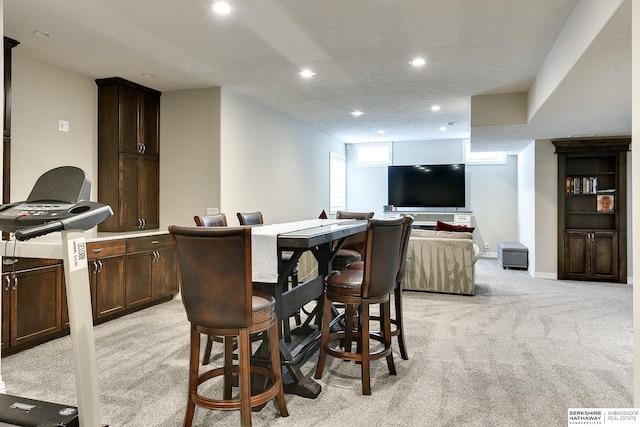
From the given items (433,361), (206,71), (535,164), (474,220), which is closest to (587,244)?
(535,164)

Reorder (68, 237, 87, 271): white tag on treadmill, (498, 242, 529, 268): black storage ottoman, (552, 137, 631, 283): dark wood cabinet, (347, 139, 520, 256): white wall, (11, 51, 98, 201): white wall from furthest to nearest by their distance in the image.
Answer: (347, 139, 520, 256): white wall, (498, 242, 529, 268): black storage ottoman, (552, 137, 631, 283): dark wood cabinet, (11, 51, 98, 201): white wall, (68, 237, 87, 271): white tag on treadmill

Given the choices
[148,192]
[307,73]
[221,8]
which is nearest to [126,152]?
[148,192]

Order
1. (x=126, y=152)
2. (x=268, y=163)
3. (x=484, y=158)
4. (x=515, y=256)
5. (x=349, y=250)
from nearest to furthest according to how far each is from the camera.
Result: 1. (x=349, y=250)
2. (x=126, y=152)
3. (x=268, y=163)
4. (x=515, y=256)
5. (x=484, y=158)

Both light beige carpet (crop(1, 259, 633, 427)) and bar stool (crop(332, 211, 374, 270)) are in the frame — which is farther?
bar stool (crop(332, 211, 374, 270))

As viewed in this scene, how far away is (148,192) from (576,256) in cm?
628

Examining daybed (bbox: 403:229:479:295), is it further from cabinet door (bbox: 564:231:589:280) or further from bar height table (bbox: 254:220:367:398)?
bar height table (bbox: 254:220:367:398)

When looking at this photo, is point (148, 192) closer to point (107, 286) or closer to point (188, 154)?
point (188, 154)

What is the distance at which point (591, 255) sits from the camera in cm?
629

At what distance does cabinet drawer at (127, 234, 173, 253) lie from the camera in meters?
4.35

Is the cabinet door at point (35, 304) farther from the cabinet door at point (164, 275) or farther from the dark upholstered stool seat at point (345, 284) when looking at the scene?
the dark upholstered stool seat at point (345, 284)

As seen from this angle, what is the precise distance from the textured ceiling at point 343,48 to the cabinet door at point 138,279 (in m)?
2.01

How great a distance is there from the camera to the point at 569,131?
5.71 meters

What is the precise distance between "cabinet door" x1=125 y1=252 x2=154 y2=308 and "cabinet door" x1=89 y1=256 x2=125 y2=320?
77mm

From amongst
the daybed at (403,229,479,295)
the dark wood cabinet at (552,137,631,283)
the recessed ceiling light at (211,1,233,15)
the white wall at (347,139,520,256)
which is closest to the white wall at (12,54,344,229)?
the recessed ceiling light at (211,1,233,15)
